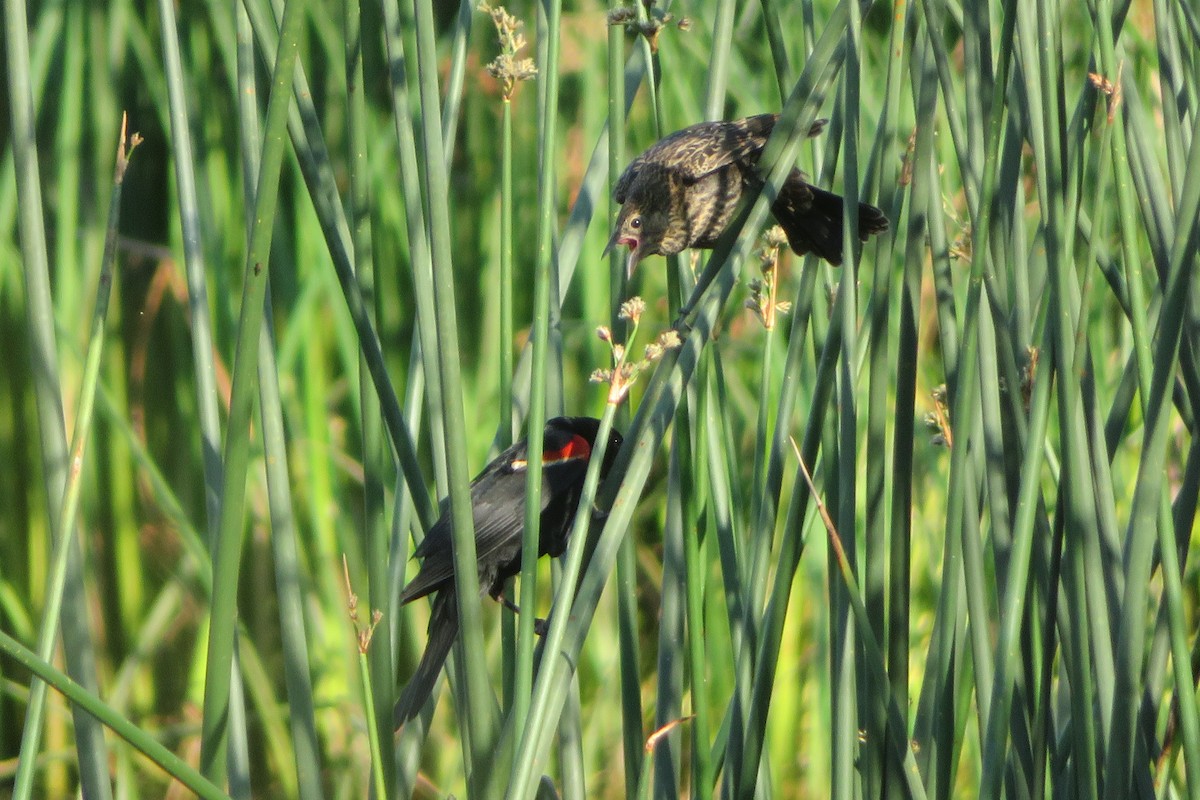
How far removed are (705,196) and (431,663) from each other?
939mm

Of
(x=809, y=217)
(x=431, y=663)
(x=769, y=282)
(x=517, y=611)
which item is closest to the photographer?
(x=517, y=611)

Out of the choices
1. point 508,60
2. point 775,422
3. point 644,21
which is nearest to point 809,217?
point 775,422

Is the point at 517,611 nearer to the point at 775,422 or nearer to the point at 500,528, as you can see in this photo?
the point at 775,422

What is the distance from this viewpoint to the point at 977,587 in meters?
1.27

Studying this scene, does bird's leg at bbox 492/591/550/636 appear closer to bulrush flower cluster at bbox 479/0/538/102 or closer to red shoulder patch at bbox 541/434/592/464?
red shoulder patch at bbox 541/434/592/464

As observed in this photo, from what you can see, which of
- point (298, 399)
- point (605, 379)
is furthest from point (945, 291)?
point (298, 399)

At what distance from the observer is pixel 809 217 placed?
6.08 ft

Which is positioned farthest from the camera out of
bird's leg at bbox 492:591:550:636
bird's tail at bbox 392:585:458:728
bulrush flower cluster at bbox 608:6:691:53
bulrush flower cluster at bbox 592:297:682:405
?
bird's tail at bbox 392:585:458:728

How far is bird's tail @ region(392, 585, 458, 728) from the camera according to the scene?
64.4 inches

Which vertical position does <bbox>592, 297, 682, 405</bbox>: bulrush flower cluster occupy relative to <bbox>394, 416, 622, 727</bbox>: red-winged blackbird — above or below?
above

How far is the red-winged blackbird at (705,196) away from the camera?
5.99 feet

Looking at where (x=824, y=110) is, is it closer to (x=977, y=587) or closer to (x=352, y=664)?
(x=977, y=587)

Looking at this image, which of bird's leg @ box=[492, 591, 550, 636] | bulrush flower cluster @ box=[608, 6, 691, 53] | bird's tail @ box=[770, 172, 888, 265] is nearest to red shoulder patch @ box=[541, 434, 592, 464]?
bird's leg @ box=[492, 591, 550, 636]


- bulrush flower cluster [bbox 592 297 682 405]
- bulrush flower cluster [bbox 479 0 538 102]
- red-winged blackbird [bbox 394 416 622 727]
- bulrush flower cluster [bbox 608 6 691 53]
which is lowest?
red-winged blackbird [bbox 394 416 622 727]
